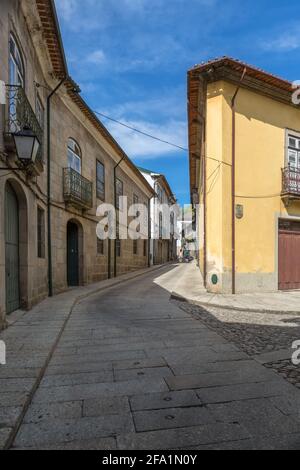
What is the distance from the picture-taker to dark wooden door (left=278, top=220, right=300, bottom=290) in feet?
37.8

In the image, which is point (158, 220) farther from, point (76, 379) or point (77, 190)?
point (76, 379)

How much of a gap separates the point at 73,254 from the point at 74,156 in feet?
11.9

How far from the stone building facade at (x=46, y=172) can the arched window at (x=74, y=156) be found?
0.04 metres

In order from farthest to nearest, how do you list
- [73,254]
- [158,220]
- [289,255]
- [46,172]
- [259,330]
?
[158,220] → [73,254] → [289,255] → [46,172] → [259,330]

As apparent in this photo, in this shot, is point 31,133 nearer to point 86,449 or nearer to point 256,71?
point 86,449

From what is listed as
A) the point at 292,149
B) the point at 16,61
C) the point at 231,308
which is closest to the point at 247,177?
the point at 292,149

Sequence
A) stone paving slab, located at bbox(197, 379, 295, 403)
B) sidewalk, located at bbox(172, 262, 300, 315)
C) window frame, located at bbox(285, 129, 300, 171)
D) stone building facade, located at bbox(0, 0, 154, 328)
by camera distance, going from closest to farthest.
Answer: stone paving slab, located at bbox(197, 379, 295, 403), stone building facade, located at bbox(0, 0, 154, 328), sidewalk, located at bbox(172, 262, 300, 315), window frame, located at bbox(285, 129, 300, 171)

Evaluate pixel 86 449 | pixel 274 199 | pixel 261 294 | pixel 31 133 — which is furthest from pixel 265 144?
pixel 86 449

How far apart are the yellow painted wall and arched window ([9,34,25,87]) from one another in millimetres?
5655

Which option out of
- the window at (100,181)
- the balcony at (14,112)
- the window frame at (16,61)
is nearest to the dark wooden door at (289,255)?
the window at (100,181)

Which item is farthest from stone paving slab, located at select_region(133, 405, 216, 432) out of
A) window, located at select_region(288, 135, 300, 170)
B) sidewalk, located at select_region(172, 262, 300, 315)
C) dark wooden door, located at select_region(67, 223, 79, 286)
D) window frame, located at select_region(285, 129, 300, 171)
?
dark wooden door, located at select_region(67, 223, 79, 286)

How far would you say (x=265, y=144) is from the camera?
11.2 m

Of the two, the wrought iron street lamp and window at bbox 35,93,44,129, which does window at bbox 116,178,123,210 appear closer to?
window at bbox 35,93,44,129

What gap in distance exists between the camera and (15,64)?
701cm
